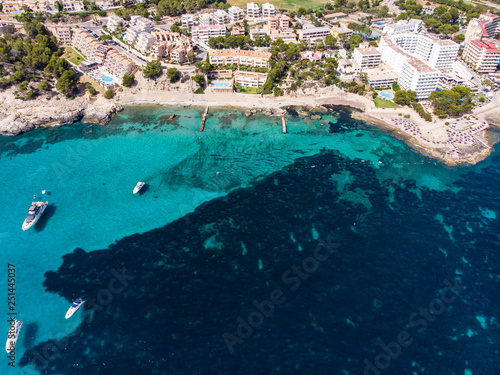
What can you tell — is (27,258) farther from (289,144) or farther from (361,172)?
(361,172)

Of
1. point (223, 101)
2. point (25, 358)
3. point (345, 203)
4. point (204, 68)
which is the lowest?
point (25, 358)

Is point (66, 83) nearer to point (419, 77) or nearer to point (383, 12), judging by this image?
point (419, 77)

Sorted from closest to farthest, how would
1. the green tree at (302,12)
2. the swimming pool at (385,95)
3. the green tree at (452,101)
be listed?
the green tree at (452,101)
the swimming pool at (385,95)
the green tree at (302,12)

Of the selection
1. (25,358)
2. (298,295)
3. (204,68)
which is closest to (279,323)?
(298,295)

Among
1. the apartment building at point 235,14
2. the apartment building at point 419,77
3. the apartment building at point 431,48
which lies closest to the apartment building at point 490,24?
the apartment building at point 431,48

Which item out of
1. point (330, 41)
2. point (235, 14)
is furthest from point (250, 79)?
point (235, 14)

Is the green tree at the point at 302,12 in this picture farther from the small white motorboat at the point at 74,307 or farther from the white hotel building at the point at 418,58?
the small white motorboat at the point at 74,307

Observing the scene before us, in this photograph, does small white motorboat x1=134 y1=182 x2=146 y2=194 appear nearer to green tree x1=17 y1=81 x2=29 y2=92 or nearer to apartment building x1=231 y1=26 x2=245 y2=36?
green tree x1=17 y1=81 x2=29 y2=92
